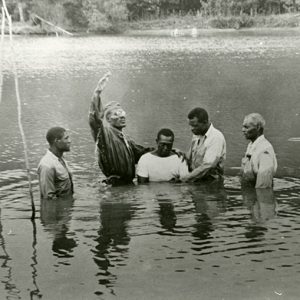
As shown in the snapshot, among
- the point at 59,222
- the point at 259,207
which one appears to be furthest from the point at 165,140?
the point at 59,222

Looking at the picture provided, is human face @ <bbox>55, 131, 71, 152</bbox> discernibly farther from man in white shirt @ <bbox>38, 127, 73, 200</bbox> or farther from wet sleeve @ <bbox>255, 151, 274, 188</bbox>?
wet sleeve @ <bbox>255, 151, 274, 188</bbox>

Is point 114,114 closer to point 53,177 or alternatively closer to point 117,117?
point 117,117

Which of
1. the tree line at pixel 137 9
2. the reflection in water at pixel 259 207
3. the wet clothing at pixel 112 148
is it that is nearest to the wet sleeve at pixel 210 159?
the reflection in water at pixel 259 207

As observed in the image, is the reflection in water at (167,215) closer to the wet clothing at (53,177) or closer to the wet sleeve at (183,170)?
the wet sleeve at (183,170)

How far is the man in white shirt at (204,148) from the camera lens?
9.59 metres

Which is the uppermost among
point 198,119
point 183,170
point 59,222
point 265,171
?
point 198,119

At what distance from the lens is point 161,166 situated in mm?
9711

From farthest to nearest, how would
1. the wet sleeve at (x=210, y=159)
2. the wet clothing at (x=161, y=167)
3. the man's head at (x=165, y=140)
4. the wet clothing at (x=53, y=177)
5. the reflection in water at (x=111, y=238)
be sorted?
the wet clothing at (x=161, y=167), the wet sleeve at (x=210, y=159), the man's head at (x=165, y=140), the wet clothing at (x=53, y=177), the reflection in water at (x=111, y=238)

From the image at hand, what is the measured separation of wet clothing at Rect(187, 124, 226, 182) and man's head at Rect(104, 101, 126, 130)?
3.65 ft

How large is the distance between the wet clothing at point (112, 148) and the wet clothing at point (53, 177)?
78 centimetres

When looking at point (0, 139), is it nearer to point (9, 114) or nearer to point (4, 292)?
point (9, 114)

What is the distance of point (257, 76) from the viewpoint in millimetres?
27438

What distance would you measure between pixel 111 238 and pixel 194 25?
50102mm

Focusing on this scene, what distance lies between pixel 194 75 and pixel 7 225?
20849 mm
